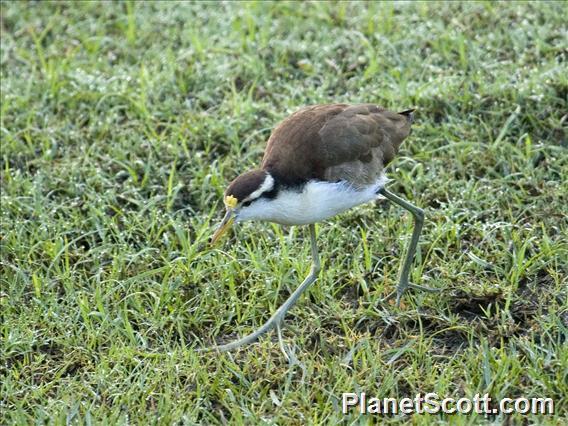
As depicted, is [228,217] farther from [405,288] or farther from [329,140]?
[405,288]

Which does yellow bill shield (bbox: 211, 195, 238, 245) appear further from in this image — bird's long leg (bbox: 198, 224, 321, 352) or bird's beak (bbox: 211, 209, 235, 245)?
bird's long leg (bbox: 198, 224, 321, 352)

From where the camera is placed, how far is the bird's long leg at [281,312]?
211 inches

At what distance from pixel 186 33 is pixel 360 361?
369 cm

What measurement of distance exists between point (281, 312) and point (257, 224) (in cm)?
97

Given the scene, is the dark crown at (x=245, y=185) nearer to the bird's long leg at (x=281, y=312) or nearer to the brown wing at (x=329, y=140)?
the brown wing at (x=329, y=140)

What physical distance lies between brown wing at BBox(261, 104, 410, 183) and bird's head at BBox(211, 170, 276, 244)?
9 centimetres

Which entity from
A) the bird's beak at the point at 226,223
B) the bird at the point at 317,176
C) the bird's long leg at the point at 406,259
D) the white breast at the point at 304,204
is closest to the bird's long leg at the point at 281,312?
the bird at the point at 317,176

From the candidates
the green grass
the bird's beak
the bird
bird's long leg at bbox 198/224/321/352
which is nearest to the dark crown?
the bird

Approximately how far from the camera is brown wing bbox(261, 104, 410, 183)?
5203mm

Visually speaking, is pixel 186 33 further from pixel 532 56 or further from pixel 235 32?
pixel 532 56

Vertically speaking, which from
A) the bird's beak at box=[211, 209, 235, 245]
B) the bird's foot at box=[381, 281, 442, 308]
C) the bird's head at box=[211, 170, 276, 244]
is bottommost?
the bird's foot at box=[381, 281, 442, 308]

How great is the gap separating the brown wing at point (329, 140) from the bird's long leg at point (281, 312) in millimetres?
428

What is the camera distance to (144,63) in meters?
7.73

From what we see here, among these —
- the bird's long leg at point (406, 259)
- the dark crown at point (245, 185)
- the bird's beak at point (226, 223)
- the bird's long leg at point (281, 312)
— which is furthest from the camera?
the bird's long leg at point (406, 259)
